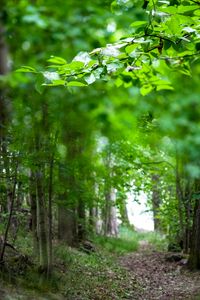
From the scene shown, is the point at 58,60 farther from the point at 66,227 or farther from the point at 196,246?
the point at 66,227

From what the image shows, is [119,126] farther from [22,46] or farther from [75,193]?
[75,193]

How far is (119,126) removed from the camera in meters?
1.77

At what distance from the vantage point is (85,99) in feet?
9.24

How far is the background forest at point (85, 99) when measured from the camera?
6.95ft

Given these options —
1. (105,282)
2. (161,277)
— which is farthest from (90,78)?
(161,277)

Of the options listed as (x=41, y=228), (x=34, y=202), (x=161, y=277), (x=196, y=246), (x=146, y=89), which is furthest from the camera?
(x=196, y=246)

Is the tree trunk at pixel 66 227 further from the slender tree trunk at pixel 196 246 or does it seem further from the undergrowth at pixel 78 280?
the slender tree trunk at pixel 196 246

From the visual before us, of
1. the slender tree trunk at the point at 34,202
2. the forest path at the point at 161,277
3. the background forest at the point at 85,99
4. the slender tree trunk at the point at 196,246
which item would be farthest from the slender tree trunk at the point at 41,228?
the slender tree trunk at the point at 196,246

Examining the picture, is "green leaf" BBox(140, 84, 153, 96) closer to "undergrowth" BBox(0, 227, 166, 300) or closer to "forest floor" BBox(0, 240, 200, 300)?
"forest floor" BBox(0, 240, 200, 300)

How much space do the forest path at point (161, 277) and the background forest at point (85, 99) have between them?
666 millimetres

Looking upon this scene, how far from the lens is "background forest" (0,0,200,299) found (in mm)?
2117

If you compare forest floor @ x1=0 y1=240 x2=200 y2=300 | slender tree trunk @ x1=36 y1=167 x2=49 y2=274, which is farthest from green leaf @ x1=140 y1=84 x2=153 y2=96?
slender tree trunk @ x1=36 y1=167 x2=49 y2=274

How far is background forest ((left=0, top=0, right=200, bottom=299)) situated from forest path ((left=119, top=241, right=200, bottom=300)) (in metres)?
0.67

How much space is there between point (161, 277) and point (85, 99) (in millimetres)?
7905
